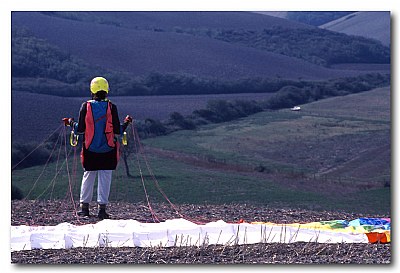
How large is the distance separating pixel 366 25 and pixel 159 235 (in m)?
3.73

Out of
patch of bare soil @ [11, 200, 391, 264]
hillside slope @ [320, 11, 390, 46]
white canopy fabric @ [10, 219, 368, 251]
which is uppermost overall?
hillside slope @ [320, 11, 390, 46]

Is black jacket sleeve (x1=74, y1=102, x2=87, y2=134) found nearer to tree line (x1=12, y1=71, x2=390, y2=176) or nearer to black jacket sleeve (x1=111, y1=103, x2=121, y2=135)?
black jacket sleeve (x1=111, y1=103, x2=121, y2=135)

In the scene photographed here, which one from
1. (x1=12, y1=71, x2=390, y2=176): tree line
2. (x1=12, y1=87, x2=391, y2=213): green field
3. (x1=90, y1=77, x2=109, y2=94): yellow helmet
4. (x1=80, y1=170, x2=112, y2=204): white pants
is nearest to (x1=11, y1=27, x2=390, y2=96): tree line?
(x1=12, y1=71, x2=390, y2=176): tree line

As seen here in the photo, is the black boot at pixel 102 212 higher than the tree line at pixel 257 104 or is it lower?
lower

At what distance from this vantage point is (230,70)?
11.6 m

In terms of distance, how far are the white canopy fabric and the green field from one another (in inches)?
95.6

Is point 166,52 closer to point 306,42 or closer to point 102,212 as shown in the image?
point 306,42

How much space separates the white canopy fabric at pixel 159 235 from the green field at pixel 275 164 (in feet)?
7.97

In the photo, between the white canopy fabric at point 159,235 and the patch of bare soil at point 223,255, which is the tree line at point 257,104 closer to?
the white canopy fabric at point 159,235

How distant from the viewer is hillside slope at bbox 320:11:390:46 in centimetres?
972

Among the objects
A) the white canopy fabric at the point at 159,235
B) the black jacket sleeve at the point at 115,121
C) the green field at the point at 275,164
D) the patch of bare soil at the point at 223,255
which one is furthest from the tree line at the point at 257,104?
the patch of bare soil at the point at 223,255

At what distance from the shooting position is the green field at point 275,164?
11055 mm

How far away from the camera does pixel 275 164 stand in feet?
37.7

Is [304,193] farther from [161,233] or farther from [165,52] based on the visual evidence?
[161,233]
